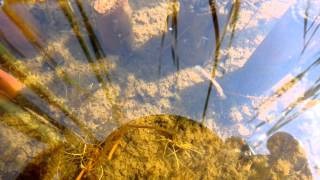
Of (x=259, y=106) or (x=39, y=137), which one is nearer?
(x=39, y=137)

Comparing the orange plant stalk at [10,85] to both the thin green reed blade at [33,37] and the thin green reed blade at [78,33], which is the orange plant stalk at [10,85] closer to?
the thin green reed blade at [33,37]

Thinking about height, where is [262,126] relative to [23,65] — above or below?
below

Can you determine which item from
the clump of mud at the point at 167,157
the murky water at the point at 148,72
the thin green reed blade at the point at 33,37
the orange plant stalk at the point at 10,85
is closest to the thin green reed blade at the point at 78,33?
the murky water at the point at 148,72

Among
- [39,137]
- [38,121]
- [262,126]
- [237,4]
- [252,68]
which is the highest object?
[237,4]

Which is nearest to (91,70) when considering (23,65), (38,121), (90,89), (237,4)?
(90,89)

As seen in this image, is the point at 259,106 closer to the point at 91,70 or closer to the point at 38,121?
the point at 91,70

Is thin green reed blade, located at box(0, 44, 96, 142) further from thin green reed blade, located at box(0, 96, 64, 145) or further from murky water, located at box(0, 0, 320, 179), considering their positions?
thin green reed blade, located at box(0, 96, 64, 145)

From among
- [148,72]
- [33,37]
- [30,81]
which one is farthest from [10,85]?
[148,72]

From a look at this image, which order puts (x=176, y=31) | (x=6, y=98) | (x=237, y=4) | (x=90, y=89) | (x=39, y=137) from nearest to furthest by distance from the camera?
(x=39, y=137) → (x=6, y=98) → (x=90, y=89) → (x=176, y=31) → (x=237, y=4)

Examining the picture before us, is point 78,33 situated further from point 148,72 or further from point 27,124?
point 27,124
